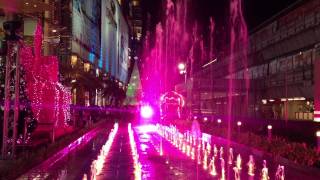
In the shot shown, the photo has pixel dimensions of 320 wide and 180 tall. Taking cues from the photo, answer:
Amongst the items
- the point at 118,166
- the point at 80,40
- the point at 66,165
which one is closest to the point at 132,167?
the point at 118,166

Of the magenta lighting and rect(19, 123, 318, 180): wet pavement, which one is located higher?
the magenta lighting

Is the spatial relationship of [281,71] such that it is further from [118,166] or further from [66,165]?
[66,165]

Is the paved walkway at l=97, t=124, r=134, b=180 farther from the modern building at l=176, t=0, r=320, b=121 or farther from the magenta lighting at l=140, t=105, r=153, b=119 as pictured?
the magenta lighting at l=140, t=105, r=153, b=119

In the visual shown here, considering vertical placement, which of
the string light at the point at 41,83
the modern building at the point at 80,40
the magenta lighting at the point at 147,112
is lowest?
the magenta lighting at the point at 147,112

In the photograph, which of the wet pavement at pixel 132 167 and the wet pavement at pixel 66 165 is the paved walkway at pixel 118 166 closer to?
the wet pavement at pixel 132 167

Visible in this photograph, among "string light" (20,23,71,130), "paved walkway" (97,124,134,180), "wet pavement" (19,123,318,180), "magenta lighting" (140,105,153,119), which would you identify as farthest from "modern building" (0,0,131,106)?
"magenta lighting" (140,105,153,119)

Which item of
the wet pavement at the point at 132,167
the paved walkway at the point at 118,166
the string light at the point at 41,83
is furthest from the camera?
the string light at the point at 41,83

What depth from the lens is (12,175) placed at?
13.2 meters

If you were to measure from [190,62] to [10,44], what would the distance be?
90315 mm

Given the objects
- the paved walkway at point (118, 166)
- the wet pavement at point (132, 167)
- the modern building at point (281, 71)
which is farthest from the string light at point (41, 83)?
the modern building at point (281, 71)

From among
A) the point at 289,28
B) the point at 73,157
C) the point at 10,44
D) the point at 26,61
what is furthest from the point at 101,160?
the point at 289,28

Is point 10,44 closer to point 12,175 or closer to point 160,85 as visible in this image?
point 12,175

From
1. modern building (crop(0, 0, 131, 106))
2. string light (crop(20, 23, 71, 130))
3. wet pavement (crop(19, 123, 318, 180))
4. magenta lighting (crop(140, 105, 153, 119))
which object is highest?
modern building (crop(0, 0, 131, 106))

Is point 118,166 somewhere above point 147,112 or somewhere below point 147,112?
below
